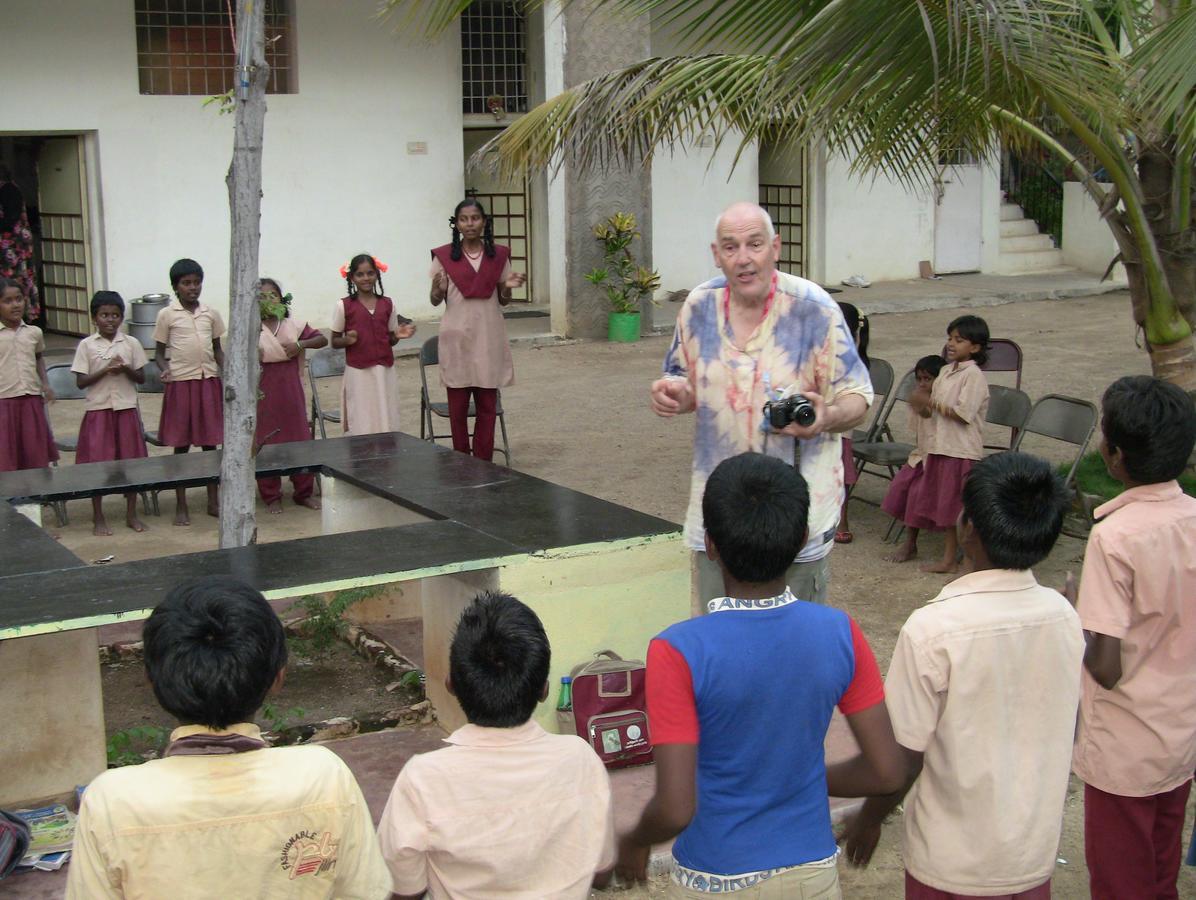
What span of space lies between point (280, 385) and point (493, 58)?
8680 millimetres

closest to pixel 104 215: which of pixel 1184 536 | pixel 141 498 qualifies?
pixel 141 498

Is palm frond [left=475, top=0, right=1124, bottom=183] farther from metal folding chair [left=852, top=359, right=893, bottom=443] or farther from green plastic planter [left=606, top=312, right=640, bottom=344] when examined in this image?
green plastic planter [left=606, top=312, right=640, bottom=344]

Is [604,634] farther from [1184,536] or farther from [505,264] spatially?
[505,264]

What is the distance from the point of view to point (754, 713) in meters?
2.50

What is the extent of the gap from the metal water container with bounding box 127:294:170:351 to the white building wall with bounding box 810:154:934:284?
8.34 m

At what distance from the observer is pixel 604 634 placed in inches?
193

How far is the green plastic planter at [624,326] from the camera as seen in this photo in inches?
580

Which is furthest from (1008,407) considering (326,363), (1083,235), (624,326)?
(1083,235)

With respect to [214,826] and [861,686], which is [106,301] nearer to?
[214,826]

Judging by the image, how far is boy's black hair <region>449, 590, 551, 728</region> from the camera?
2.61 metres

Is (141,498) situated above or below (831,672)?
below

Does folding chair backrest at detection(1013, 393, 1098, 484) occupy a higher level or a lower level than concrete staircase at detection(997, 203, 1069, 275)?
lower

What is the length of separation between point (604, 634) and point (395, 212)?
10992 millimetres

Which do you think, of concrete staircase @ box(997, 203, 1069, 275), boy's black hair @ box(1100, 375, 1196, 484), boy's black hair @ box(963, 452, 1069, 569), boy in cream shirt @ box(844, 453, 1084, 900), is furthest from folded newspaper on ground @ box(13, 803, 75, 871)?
concrete staircase @ box(997, 203, 1069, 275)
